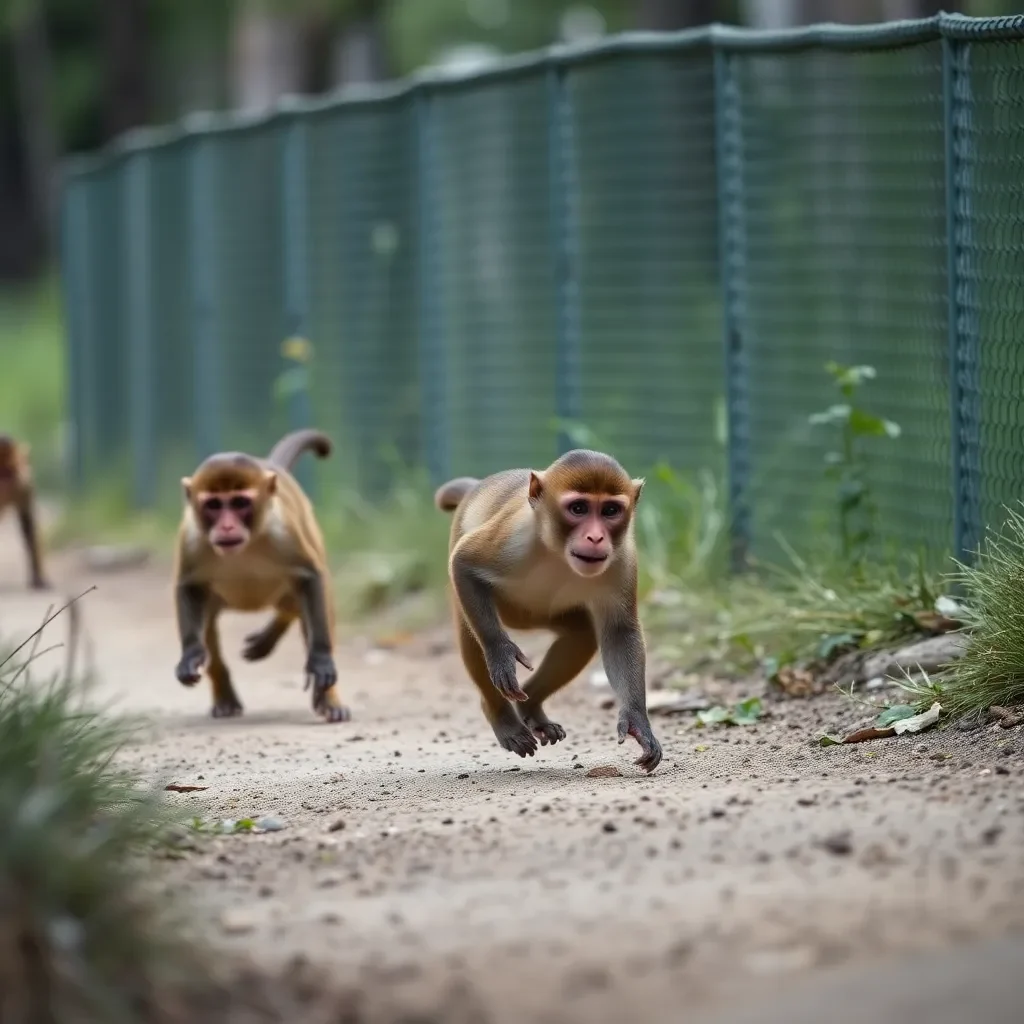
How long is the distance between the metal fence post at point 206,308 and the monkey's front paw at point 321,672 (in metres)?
7.09

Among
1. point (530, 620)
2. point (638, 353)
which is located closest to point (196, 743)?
point (530, 620)

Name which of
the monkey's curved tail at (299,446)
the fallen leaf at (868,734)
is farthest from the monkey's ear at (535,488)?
the monkey's curved tail at (299,446)

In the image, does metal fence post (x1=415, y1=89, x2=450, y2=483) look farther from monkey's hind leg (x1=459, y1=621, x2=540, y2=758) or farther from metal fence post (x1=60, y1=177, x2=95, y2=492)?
metal fence post (x1=60, y1=177, x2=95, y2=492)

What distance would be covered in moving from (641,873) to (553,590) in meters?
2.03

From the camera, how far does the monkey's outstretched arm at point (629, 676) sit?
656 centimetres

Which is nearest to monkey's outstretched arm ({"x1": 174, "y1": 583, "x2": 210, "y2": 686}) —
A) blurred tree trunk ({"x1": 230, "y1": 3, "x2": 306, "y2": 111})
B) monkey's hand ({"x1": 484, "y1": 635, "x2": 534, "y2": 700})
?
monkey's hand ({"x1": 484, "y1": 635, "x2": 534, "y2": 700})

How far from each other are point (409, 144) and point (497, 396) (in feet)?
6.50

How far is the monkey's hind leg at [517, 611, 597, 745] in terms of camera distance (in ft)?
23.2

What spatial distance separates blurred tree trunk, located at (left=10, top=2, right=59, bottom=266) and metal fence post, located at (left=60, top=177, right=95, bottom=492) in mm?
20574

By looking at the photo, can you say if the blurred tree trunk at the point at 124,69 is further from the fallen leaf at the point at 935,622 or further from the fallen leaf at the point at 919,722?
the fallen leaf at the point at 919,722

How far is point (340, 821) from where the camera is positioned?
19.6 feet

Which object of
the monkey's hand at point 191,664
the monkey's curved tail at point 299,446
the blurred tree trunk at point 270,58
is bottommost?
the monkey's hand at point 191,664

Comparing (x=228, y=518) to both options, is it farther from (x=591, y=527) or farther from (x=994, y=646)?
(x=994, y=646)

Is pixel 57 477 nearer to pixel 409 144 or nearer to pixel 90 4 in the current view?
pixel 409 144
